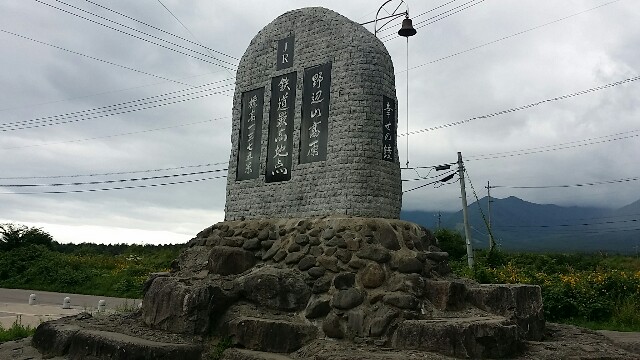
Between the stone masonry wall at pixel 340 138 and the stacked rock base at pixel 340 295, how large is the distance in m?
0.40

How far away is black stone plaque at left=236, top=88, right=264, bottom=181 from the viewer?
884 centimetres

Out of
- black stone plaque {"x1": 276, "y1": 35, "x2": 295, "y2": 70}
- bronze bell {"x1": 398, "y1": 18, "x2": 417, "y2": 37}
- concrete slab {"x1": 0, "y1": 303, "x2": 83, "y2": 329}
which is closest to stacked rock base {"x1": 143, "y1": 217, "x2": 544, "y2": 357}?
black stone plaque {"x1": 276, "y1": 35, "x2": 295, "y2": 70}

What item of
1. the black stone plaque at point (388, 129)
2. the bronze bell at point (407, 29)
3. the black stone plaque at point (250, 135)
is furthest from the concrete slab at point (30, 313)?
the bronze bell at point (407, 29)

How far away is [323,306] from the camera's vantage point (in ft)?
21.6

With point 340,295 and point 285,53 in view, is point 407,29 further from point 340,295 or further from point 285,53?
point 340,295

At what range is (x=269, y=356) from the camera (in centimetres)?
600

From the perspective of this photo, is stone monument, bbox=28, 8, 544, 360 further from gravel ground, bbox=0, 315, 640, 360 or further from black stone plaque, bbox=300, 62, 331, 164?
gravel ground, bbox=0, 315, 640, 360

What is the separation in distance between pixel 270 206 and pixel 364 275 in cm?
228

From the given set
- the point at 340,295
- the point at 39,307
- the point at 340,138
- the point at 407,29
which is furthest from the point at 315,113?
the point at 39,307

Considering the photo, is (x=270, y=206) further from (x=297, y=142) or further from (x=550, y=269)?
(x=550, y=269)

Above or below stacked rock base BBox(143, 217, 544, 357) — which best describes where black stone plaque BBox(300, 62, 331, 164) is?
above

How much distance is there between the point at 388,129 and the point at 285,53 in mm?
2292

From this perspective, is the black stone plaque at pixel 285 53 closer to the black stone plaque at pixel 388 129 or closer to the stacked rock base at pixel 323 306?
the black stone plaque at pixel 388 129

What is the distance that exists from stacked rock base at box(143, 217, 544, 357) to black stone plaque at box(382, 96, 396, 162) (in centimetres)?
106
